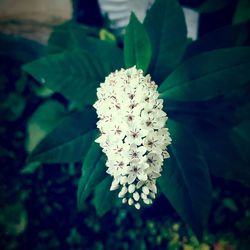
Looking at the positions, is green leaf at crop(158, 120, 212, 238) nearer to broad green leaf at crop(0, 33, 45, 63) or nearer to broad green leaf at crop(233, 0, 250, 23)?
broad green leaf at crop(233, 0, 250, 23)

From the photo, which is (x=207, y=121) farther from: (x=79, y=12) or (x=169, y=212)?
(x=79, y=12)

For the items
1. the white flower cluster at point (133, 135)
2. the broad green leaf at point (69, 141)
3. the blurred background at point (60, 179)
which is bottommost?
the blurred background at point (60, 179)

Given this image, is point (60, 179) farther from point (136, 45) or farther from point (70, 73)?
point (136, 45)

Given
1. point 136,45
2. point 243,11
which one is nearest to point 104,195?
point 136,45

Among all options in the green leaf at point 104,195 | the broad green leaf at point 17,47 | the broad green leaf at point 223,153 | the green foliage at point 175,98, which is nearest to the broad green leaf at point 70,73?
A: the green foliage at point 175,98

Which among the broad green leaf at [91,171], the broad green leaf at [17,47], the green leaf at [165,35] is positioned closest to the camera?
the broad green leaf at [91,171]

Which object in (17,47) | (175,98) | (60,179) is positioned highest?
(175,98)

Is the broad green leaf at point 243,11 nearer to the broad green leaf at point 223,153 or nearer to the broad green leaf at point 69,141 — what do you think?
the broad green leaf at point 223,153
